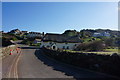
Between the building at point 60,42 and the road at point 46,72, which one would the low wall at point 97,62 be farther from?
the building at point 60,42

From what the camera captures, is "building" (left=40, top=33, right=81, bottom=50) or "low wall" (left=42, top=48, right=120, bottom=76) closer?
"low wall" (left=42, top=48, right=120, bottom=76)

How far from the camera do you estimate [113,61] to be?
30.1ft

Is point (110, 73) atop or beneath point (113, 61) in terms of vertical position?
beneath

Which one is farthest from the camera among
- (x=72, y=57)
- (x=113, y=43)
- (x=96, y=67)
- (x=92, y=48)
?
(x=113, y=43)

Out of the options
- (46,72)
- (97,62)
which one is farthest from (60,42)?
(97,62)

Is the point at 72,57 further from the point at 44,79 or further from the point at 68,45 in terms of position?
the point at 68,45

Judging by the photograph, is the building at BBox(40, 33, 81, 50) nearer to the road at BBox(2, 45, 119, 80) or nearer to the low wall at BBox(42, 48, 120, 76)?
the low wall at BBox(42, 48, 120, 76)

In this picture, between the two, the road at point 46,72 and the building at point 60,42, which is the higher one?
the building at point 60,42

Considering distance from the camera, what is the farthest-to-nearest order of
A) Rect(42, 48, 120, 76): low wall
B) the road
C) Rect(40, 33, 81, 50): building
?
1. Rect(40, 33, 81, 50): building
2. the road
3. Rect(42, 48, 120, 76): low wall

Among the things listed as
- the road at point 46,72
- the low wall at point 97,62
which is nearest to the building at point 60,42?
the low wall at point 97,62

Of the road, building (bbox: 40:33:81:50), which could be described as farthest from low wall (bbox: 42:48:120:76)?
building (bbox: 40:33:81:50)

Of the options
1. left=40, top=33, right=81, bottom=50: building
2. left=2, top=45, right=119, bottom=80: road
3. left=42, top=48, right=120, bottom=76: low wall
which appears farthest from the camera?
left=40, top=33, right=81, bottom=50: building

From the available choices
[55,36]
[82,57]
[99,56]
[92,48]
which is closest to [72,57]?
[82,57]

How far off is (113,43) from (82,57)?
37.5 meters
